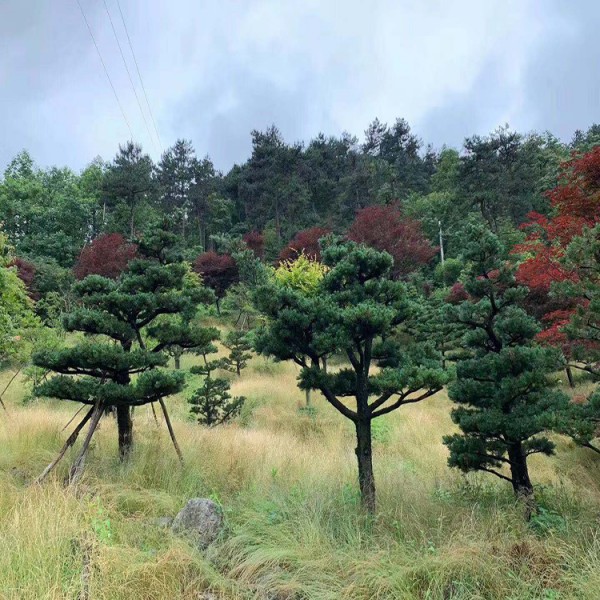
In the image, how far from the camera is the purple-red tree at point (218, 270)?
81.5ft

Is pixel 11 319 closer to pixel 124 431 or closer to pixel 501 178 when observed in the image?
pixel 124 431

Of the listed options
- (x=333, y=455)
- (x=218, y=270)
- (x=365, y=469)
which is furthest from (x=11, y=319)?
(x=218, y=270)

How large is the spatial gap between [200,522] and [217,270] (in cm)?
2205

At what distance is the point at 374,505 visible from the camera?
3.96 metres

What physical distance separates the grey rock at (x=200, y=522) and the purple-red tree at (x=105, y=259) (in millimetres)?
16397

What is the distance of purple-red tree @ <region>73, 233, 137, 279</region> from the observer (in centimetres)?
1861

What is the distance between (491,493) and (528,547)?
45.7 inches

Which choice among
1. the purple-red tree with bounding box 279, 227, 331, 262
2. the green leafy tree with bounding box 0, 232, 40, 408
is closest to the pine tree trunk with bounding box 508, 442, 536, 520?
the green leafy tree with bounding box 0, 232, 40, 408

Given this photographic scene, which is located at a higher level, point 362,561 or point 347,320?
point 347,320

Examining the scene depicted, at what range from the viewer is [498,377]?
4047 millimetres

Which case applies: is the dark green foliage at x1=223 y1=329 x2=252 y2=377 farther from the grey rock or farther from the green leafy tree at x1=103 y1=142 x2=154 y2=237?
the green leafy tree at x1=103 y1=142 x2=154 y2=237

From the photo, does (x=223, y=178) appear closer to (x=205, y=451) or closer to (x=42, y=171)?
(x=42, y=171)

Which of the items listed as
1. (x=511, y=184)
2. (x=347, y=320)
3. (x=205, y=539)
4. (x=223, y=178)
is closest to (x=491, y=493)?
(x=347, y=320)

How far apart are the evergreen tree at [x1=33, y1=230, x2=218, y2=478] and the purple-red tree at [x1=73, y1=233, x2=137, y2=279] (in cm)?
1408
